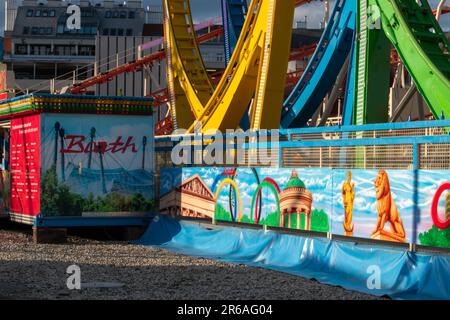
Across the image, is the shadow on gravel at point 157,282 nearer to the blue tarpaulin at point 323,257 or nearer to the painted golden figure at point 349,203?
the blue tarpaulin at point 323,257

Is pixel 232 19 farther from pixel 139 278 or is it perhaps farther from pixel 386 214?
pixel 386 214

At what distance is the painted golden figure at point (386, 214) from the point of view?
535 inches

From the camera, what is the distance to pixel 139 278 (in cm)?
1441

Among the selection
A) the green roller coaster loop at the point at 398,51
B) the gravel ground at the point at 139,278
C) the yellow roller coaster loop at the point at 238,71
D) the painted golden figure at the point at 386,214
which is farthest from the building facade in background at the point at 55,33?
the painted golden figure at the point at 386,214

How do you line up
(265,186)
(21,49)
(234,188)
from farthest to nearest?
1. (21,49)
2. (234,188)
3. (265,186)

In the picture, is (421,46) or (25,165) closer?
(421,46)

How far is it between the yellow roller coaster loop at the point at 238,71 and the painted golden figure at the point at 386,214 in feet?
32.2

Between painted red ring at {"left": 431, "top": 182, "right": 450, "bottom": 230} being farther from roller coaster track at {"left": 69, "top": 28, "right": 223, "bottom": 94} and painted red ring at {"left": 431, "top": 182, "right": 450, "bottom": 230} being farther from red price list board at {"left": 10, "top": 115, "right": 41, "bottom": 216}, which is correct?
roller coaster track at {"left": 69, "top": 28, "right": 223, "bottom": 94}

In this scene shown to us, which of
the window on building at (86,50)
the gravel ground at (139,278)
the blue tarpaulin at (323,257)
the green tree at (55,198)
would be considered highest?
the window on building at (86,50)

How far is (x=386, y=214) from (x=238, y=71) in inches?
518

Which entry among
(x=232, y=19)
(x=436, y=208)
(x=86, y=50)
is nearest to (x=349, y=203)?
(x=436, y=208)

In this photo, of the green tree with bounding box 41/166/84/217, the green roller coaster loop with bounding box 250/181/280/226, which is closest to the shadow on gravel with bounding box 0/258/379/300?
the green roller coaster loop with bounding box 250/181/280/226

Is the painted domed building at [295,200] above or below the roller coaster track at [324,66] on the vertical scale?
below

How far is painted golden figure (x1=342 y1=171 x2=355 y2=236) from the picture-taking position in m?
14.8
